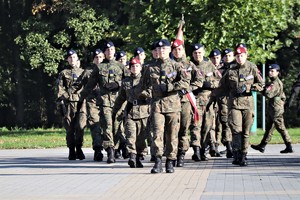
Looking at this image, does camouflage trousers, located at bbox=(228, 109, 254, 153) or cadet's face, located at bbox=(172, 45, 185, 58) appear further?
camouflage trousers, located at bbox=(228, 109, 254, 153)

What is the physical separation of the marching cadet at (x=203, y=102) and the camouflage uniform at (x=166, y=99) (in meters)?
2.73

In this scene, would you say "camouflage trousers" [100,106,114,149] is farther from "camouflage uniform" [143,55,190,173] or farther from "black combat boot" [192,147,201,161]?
"camouflage uniform" [143,55,190,173]

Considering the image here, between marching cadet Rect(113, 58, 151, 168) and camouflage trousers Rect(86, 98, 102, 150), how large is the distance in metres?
1.86

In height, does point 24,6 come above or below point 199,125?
above

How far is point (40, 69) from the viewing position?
53562mm

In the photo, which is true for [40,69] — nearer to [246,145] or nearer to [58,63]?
[58,63]

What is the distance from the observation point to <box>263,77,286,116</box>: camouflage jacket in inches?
921

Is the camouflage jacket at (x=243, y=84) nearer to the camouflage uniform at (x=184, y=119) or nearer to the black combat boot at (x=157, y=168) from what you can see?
the camouflage uniform at (x=184, y=119)

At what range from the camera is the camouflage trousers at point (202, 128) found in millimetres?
20625

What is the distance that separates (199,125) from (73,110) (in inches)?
113

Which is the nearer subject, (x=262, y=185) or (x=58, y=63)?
(x=262, y=185)

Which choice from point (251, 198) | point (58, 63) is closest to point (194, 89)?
point (251, 198)

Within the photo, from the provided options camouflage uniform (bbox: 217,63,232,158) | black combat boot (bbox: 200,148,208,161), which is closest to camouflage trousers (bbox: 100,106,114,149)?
black combat boot (bbox: 200,148,208,161)

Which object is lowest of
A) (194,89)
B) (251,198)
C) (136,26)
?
(251,198)
